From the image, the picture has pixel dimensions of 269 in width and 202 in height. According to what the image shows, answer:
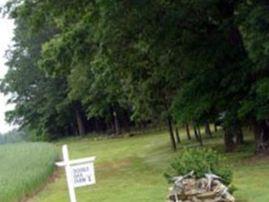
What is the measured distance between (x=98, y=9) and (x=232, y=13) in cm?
450

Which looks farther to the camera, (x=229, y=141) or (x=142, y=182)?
(x=229, y=141)

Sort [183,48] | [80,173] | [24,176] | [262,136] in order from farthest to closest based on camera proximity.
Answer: [183,48], [262,136], [24,176], [80,173]

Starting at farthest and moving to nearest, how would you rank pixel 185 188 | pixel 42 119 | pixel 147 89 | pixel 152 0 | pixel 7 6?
1. pixel 42 119
2. pixel 147 89
3. pixel 7 6
4. pixel 152 0
5. pixel 185 188

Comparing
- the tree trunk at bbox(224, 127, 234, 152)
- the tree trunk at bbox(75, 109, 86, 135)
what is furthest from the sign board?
the tree trunk at bbox(75, 109, 86, 135)

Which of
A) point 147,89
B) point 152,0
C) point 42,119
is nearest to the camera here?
point 152,0

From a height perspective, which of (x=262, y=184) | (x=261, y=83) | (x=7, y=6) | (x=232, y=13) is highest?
(x=7, y=6)

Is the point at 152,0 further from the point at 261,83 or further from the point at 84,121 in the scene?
the point at 84,121

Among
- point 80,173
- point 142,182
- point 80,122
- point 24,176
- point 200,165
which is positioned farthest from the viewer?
point 80,122

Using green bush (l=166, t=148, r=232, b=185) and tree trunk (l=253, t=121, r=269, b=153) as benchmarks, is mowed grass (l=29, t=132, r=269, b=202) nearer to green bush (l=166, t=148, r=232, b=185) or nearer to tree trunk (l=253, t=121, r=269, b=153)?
tree trunk (l=253, t=121, r=269, b=153)

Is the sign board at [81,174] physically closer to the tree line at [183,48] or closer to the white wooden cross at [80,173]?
the white wooden cross at [80,173]

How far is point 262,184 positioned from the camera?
1565 cm

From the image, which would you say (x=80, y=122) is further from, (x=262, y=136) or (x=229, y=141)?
(x=262, y=136)

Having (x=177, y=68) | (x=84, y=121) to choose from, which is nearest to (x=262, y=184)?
(x=177, y=68)

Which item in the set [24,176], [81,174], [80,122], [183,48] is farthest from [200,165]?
[80,122]
